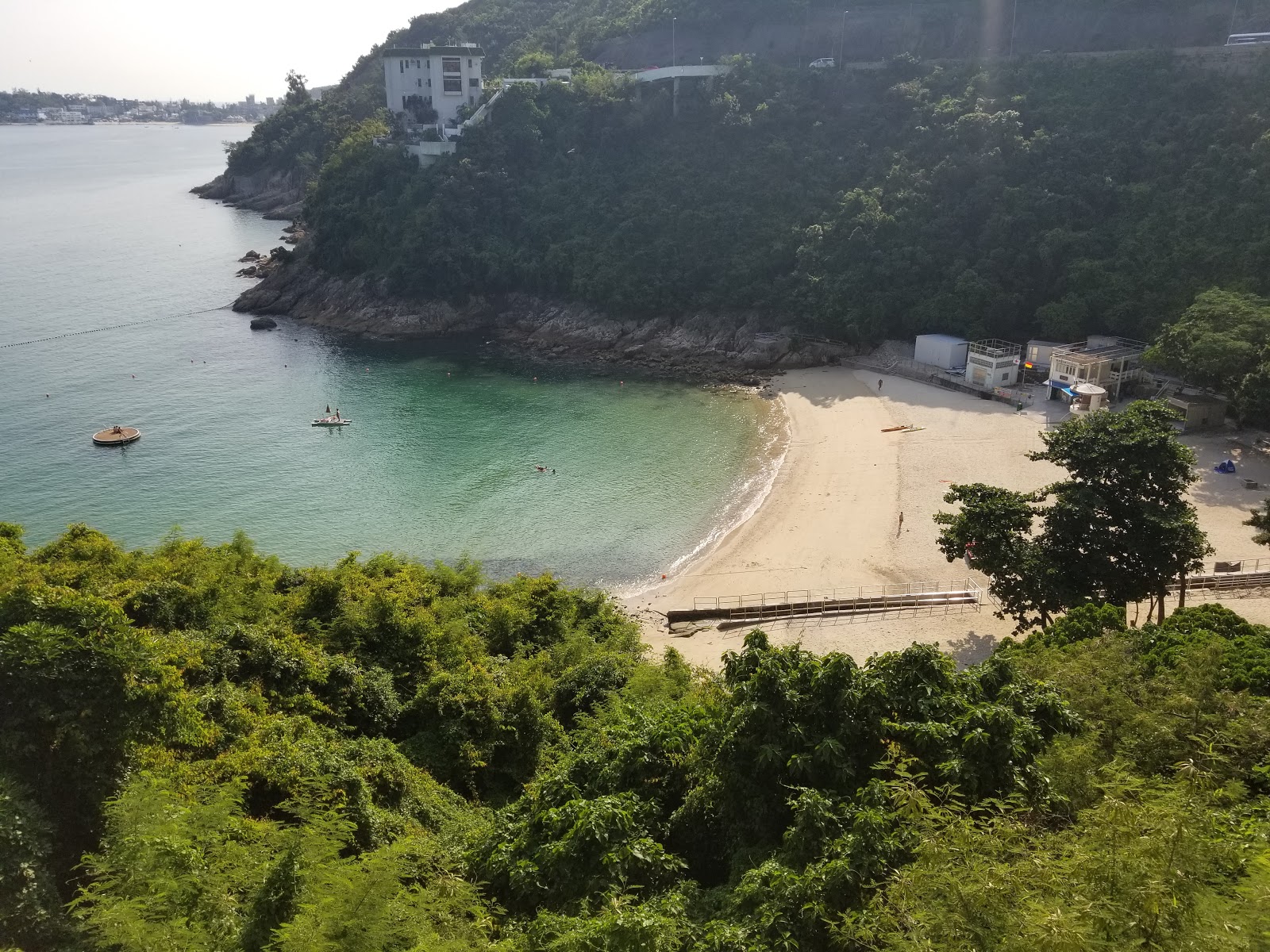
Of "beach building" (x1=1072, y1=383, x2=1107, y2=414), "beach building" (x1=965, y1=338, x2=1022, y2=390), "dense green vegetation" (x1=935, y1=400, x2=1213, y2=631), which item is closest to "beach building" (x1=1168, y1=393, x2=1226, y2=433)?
"beach building" (x1=1072, y1=383, x2=1107, y2=414)

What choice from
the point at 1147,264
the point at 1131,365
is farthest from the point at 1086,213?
the point at 1131,365

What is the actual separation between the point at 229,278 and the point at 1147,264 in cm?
7435

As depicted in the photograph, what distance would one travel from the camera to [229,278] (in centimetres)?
7994

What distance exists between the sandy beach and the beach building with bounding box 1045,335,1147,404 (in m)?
1.17

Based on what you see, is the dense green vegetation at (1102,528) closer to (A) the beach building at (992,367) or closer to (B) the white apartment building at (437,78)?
(A) the beach building at (992,367)

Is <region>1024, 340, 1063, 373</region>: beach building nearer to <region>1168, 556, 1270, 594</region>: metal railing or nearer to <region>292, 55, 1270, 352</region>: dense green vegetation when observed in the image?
<region>292, 55, 1270, 352</region>: dense green vegetation

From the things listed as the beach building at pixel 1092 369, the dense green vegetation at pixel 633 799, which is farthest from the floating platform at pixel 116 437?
the beach building at pixel 1092 369

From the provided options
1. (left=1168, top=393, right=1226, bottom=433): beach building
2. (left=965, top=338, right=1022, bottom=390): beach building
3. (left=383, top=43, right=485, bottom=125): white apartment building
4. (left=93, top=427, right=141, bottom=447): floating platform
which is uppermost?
(left=383, top=43, right=485, bottom=125): white apartment building

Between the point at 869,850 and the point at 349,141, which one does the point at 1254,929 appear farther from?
the point at 349,141

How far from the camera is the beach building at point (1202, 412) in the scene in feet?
134

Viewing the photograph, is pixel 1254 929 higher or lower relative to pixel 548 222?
lower

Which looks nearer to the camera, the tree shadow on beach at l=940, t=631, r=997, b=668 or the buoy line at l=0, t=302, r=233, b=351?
the tree shadow on beach at l=940, t=631, r=997, b=668

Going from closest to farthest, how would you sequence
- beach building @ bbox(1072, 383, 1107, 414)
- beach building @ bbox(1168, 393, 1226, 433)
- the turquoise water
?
the turquoise water
beach building @ bbox(1168, 393, 1226, 433)
beach building @ bbox(1072, 383, 1107, 414)

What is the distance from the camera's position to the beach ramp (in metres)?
28.5
